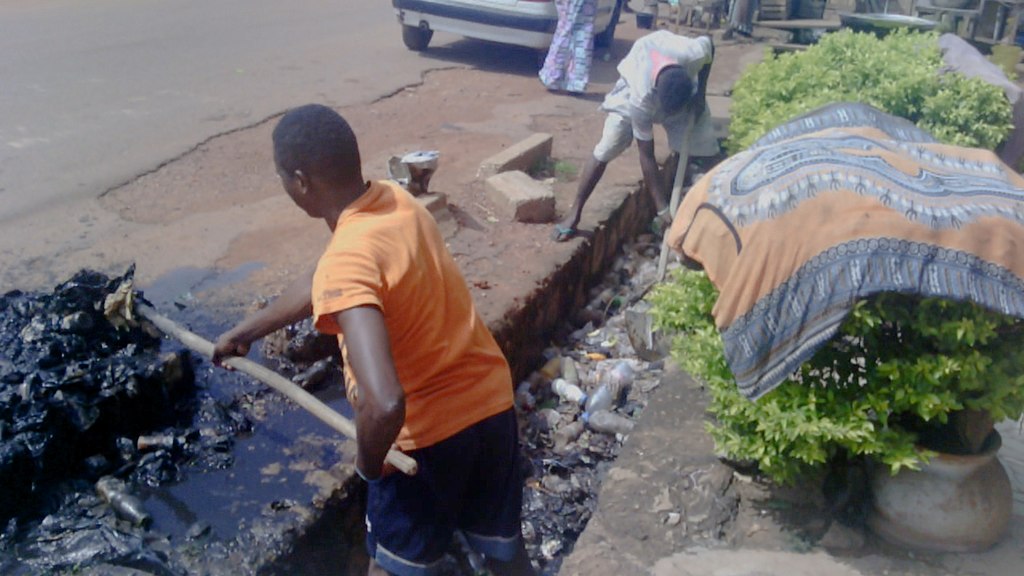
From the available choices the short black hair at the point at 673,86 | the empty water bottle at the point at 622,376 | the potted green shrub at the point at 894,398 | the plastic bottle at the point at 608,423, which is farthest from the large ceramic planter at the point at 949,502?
the short black hair at the point at 673,86

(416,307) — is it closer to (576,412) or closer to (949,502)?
(949,502)

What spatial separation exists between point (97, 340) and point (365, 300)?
2333 millimetres

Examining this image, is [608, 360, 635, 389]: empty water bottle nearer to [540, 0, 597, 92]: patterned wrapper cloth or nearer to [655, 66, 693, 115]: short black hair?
[655, 66, 693, 115]: short black hair

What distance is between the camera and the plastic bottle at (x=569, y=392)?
197 inches

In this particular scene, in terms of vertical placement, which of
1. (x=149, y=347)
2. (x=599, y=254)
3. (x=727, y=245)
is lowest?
(x=599, y=254)

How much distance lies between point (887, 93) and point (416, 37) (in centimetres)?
704

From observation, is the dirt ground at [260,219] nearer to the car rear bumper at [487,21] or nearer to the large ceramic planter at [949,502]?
the car rear bumper at [487,21]

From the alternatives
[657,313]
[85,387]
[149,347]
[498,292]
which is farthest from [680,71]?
[85,387]

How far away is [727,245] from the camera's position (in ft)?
9.37

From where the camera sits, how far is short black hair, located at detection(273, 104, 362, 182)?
2.31m

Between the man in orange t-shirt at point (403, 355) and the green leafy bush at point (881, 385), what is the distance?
0.80 meters

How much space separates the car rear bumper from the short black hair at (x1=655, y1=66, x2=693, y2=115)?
490 centimetres

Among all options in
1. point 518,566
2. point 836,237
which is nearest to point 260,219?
point 518,566

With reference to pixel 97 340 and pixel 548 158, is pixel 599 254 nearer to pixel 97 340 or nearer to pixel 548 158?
pixel 548 158
